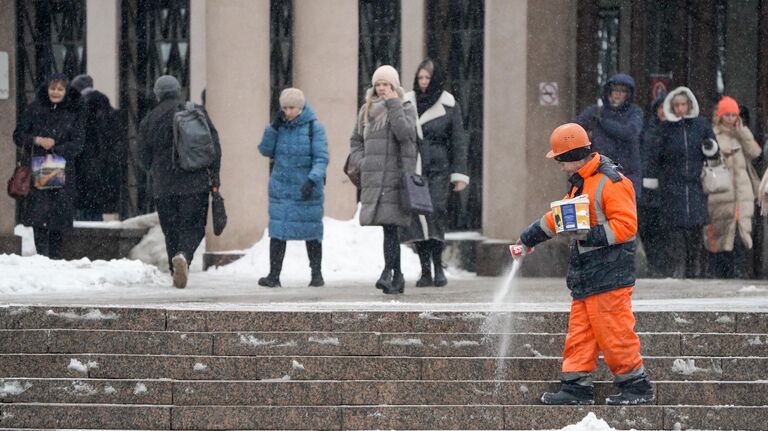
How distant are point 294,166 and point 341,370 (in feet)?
14.5

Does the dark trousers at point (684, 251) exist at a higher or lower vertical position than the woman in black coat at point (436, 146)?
lower

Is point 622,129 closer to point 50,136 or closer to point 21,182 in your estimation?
point 50,136

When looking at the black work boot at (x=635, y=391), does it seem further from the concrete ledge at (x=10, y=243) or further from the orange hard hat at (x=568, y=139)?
the concrete ledge at (x=10, y=243)

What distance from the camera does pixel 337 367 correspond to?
9.41 metres

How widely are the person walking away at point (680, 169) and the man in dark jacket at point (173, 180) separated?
4225 millimetres

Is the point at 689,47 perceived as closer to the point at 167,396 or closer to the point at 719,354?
the point at 719,354

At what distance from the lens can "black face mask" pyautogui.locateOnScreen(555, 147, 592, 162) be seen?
29.1ft

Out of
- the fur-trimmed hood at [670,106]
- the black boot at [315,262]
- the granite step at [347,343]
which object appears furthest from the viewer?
the fur-trimmed hood at [670,106]

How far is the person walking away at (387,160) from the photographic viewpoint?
12609 millimetres

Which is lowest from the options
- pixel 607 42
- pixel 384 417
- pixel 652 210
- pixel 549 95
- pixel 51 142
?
pixel 384 417

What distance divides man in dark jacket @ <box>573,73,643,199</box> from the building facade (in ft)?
6.14

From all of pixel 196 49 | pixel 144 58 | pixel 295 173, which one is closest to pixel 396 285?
pixel 295 173

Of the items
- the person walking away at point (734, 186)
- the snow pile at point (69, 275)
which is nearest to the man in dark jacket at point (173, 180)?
the snow pile at point (69, 275)

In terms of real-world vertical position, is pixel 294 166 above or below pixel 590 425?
above
